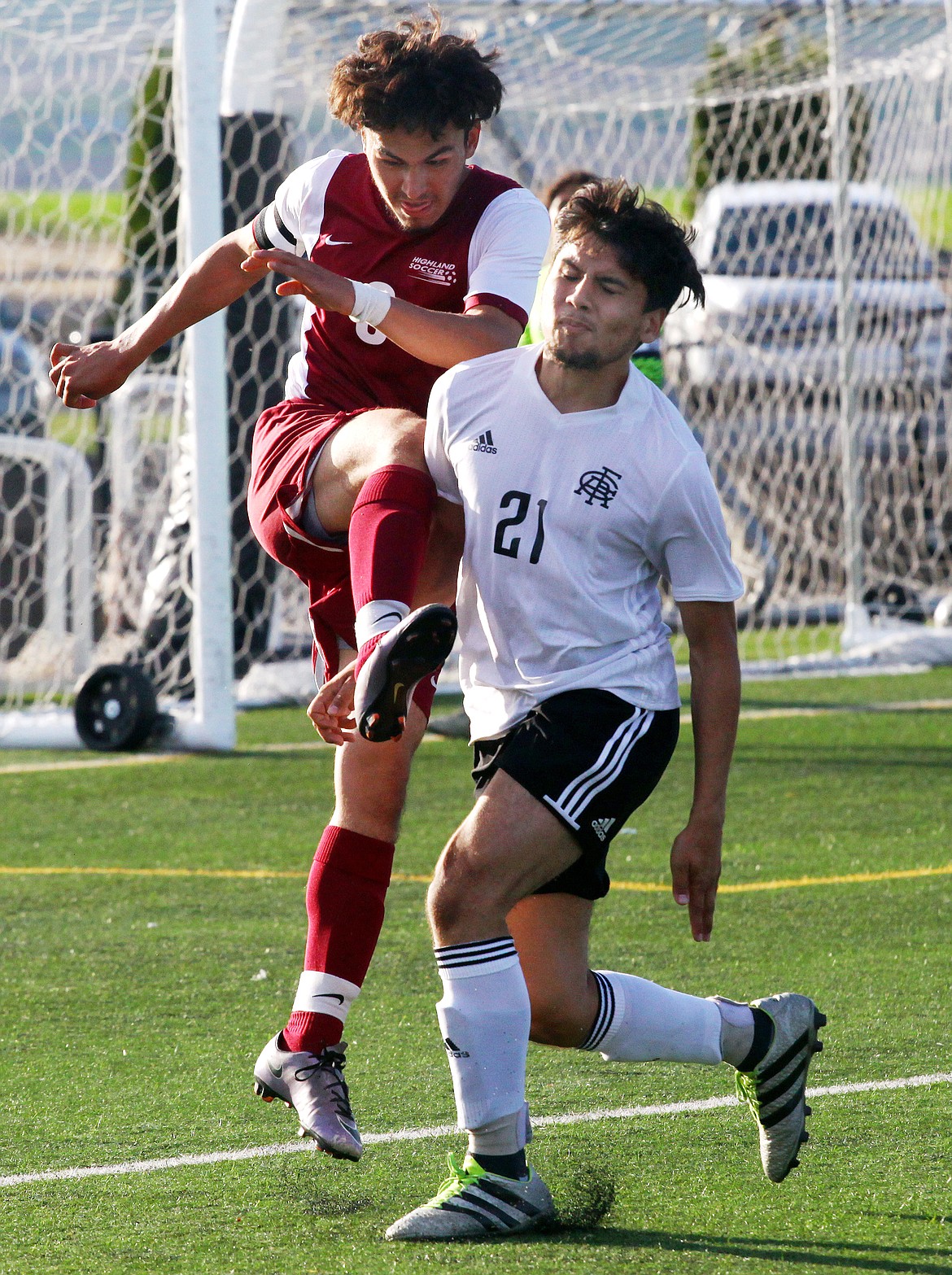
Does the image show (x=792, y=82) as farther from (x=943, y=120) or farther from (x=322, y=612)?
(x=322, y=612)

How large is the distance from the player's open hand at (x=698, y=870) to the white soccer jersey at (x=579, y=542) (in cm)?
22

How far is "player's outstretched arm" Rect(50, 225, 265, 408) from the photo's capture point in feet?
12.0

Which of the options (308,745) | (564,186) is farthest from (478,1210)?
(308,745)

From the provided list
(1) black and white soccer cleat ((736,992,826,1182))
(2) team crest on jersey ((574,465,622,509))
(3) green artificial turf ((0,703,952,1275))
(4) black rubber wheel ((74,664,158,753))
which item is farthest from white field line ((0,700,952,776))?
(2) team crest on jersey ((574,465,622,509))

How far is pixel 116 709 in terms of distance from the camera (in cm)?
811

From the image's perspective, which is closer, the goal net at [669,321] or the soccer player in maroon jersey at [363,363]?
the soccer player in maroon jersey at [363,363]

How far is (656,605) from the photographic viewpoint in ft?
10.5

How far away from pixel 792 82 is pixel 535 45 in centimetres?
185

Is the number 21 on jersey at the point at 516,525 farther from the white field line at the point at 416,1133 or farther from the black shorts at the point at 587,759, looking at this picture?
the white field line at the point at 416,1133

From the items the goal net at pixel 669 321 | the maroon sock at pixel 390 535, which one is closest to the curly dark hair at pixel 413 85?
the maroon sock at pixel 390 535

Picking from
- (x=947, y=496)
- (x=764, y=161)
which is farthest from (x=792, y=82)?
(x=947, y=496)

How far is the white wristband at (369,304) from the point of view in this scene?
126 inches

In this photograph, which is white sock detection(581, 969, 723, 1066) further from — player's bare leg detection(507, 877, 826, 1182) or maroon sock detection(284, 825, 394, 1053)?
maroon sock detection(284, 825, 394, 1053)

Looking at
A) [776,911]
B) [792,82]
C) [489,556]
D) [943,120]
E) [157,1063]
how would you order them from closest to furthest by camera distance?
[489,556], [157,1063], [776,911], [943,120], [792,82]
